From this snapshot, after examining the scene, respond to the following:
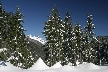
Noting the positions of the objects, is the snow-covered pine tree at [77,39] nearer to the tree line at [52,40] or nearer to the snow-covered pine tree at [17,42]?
the tree line at [52,40]

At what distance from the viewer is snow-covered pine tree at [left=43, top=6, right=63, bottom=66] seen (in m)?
42.7

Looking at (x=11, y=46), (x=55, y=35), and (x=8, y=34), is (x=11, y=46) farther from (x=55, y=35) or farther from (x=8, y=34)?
(x=55, y=35)

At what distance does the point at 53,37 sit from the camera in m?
42.9

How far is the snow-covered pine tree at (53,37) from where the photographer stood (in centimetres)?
4272

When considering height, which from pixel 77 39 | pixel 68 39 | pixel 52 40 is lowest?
pixel 52 40

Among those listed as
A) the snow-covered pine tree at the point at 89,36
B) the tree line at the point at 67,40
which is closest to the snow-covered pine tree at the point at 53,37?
the tree line at the point at 67,40

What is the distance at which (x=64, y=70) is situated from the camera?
710 inches

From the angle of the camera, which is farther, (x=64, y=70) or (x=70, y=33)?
(x=70, y=33)

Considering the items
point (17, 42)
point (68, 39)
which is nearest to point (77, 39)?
point (68, 39)

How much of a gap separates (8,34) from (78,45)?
21.2 meters

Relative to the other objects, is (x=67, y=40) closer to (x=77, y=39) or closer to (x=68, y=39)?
(x=68, y=39)

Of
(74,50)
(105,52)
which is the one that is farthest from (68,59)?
(105,52)

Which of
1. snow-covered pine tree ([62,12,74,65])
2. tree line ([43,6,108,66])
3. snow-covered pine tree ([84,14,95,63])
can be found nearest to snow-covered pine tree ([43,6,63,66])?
tree line ([43,6,108,66])

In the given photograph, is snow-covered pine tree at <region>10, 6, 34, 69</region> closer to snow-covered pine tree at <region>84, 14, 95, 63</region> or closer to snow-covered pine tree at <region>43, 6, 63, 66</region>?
snow-covered pine tree at <region>43, 6, 63, 66</region>
